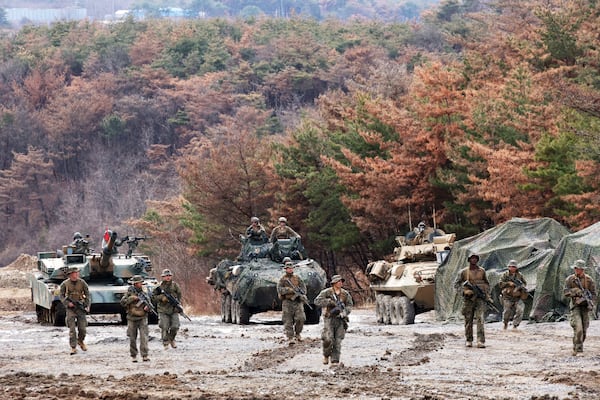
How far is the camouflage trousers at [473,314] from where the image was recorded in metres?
24.1

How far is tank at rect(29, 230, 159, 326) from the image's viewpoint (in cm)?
3422

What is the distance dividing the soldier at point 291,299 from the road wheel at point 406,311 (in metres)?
6.97

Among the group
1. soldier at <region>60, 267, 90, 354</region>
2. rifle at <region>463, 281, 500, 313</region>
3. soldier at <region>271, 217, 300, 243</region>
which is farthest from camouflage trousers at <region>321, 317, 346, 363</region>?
soldier at <region>271, 217, 300, 243</region>

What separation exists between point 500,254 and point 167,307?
976 cm

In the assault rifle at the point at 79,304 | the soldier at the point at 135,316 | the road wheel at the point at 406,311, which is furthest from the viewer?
the road wheel at the point at 406,311

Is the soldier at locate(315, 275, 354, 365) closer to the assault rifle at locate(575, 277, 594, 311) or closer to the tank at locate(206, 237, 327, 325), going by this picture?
the assault rifle at locate(575, 277, 594, 311)

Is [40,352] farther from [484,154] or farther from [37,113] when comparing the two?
[37,113]

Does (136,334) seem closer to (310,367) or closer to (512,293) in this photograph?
A: (310,367)

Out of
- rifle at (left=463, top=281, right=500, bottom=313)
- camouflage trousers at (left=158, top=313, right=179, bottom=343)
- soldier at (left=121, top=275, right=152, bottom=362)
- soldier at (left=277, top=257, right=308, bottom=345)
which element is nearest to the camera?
soldier at (left=121, top=275, right=152, bottom=362)

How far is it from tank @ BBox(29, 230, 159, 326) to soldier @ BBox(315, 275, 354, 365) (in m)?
12.6

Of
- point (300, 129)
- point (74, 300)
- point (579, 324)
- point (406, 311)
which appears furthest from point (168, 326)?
point (300, 129)

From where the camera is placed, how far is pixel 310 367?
21.4 metres

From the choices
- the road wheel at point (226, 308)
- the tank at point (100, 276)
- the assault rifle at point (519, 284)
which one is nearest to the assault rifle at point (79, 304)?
the tank at point (100, 276)

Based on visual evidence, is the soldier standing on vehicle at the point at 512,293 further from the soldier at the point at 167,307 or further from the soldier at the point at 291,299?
the soldier at the point at 167,307
